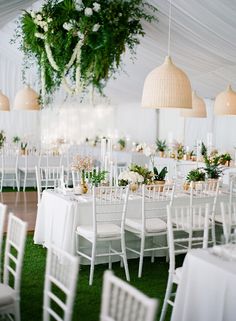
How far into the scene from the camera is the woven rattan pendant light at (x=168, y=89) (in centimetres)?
473

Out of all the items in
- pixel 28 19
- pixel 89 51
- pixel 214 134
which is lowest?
pixel 214 134

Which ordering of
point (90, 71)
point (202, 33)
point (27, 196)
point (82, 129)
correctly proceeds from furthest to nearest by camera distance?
point (82, 129) < point (27, 196) < point (90, 71) < point (202, 33)

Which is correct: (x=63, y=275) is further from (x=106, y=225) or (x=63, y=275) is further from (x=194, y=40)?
(x=194, y=40)

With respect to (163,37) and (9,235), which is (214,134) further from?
(9,235)

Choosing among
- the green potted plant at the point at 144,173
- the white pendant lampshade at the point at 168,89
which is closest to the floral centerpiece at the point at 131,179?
the green potted plant at the point at 144,173

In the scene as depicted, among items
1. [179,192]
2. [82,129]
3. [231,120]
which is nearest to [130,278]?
[179,192]

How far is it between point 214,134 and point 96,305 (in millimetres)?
9222

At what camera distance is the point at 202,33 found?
630 cm

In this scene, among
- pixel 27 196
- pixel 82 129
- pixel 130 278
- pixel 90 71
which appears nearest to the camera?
pixel 130 278

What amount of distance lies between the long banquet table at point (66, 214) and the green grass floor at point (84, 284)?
0.83ft

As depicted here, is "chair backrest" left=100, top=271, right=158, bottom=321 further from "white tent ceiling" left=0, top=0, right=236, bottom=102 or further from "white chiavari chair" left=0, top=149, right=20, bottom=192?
"white chiavari chair" left=0, top=149, right=20, bottom=192

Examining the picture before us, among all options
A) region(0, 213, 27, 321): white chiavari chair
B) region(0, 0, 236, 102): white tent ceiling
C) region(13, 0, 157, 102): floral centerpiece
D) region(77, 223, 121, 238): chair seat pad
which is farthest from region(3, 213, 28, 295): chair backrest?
region(13, 0, 157, 102): floral centerpiece

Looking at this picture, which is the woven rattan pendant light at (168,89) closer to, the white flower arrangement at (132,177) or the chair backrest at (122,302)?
the white flower arrangement at (132,177)

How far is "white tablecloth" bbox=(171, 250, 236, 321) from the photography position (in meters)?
3.30
